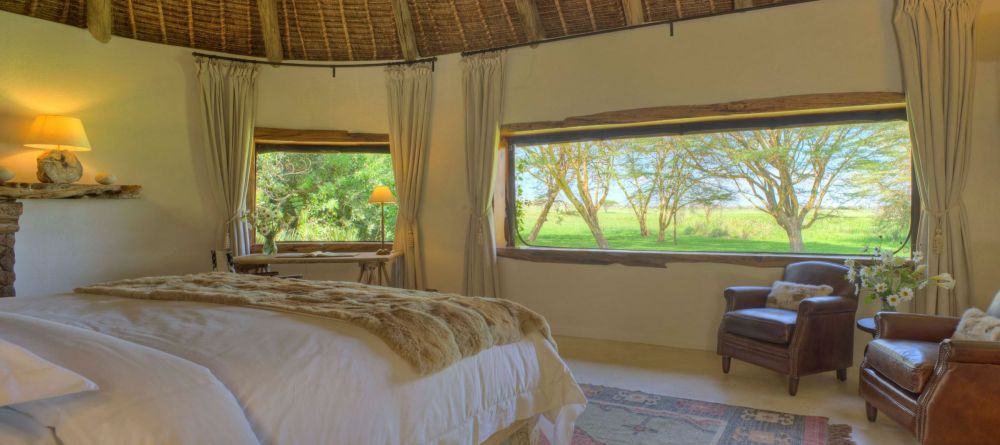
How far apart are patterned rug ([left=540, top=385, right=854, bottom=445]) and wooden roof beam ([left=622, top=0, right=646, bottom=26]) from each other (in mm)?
3133

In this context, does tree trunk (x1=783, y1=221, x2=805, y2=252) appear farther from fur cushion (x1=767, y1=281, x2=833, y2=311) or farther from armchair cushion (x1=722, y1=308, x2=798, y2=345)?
armchair cushion (x1=722, y1=308, x2=798, y2=345)

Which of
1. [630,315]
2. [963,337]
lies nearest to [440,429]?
[963,337]

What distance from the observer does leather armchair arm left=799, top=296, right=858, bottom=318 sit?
354cm

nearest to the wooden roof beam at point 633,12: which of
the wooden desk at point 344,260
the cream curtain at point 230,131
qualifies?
the wooden desk at point 344,260

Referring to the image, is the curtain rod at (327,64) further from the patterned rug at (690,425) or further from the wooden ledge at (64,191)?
the patterned rug at (690,425)

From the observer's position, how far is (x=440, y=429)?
1.94 m

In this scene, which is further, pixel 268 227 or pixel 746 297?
pixel 268 227

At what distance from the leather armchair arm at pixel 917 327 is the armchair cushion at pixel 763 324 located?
52 cm

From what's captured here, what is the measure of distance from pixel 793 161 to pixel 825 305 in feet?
5.51

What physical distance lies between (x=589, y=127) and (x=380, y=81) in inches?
84.4

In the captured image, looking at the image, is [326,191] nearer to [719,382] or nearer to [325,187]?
[325,187]

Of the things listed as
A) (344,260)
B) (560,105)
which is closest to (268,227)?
(344,260)

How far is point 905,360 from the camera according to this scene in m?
2.75

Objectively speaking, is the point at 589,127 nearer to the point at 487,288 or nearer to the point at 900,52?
the point at 487,288
